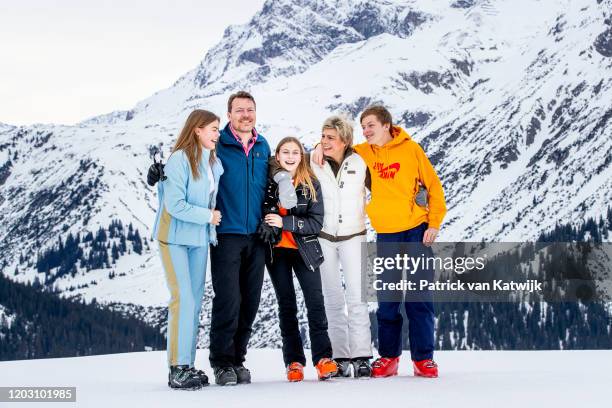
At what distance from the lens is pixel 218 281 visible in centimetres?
925

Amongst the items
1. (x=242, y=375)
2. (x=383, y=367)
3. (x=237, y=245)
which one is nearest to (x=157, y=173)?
(x=237, y=245)

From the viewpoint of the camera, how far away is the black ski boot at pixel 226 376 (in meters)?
9.04

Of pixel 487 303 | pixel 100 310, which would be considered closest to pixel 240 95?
pixel 487 303

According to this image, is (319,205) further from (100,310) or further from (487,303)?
(100,310)

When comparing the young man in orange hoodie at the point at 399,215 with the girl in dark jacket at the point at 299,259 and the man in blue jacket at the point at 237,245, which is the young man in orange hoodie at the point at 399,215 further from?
the man in blue jacket at the point at 237,245

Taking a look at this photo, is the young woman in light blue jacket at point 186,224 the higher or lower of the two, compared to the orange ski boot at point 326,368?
higher

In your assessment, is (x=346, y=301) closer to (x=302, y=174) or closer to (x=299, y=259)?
(x=299, y=259)

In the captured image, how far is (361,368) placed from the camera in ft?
31.4

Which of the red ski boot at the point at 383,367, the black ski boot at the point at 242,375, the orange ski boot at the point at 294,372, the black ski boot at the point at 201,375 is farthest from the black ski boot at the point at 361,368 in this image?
the black ski boot at the point at 201,375

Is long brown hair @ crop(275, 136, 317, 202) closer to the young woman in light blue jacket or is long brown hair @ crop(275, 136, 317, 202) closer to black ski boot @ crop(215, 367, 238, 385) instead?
the young woman in light blue jacket

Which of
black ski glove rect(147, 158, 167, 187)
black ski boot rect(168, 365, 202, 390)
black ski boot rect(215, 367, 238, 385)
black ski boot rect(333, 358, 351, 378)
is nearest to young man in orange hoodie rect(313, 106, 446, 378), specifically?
black ski boot rect(333, 358, 351, 378)

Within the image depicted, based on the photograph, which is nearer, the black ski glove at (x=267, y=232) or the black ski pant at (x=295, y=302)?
the black ski glove at (x=267, y=232)

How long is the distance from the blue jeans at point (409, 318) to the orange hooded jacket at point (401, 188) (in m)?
0.13

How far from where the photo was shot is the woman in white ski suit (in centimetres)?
975
